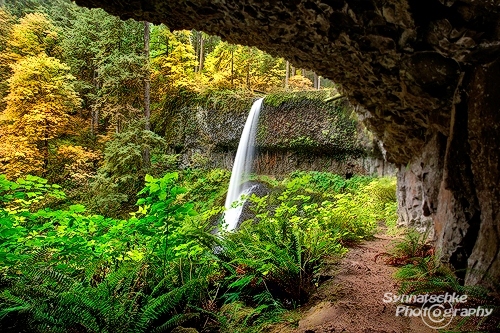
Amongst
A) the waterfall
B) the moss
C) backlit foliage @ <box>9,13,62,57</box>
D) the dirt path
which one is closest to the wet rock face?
the dirt path

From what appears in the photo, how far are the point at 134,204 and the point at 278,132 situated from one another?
9198mm

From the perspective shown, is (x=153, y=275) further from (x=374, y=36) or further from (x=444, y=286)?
(x=374, y=36)

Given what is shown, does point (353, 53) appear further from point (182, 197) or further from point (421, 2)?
point (182, 197)

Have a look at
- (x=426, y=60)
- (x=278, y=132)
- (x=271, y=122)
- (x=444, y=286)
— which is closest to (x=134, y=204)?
(x=444, y=286)

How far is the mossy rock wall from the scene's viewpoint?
14.5 m

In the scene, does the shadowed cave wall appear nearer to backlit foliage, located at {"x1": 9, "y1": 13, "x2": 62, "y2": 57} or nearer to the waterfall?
the waterfall

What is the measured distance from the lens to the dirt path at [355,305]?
224 centimetres

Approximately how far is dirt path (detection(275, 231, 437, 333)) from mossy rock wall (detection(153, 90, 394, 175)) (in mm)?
10274

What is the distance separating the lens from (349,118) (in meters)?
14.5

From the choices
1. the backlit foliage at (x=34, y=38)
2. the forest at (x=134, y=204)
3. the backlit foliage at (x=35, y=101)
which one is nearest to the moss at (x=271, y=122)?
the forest at (x=134, y=204)

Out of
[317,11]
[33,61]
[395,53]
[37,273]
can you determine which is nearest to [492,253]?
[395,53]

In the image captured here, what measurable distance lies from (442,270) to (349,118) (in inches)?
483

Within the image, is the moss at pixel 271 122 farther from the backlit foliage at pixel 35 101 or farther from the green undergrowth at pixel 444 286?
the green undergrowth at pixel 444 286

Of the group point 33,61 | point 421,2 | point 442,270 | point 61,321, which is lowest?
point 61,321
